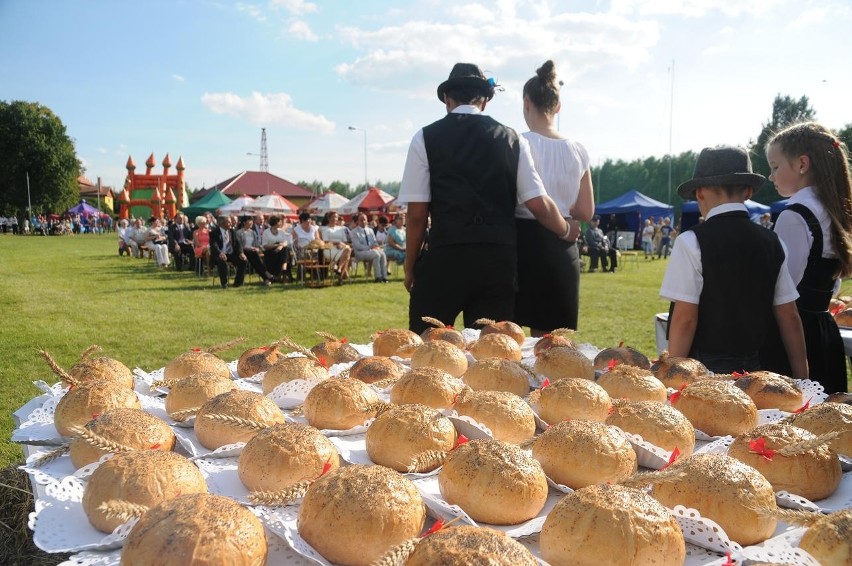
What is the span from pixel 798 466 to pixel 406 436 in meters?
0.97

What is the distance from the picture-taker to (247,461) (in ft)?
4.80

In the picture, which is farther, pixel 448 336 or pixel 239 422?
pixel 448 336

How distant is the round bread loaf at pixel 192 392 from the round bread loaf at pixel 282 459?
1.68 feet

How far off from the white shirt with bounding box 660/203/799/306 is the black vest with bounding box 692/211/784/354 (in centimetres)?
2

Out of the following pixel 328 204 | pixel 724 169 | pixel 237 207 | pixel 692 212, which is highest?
pixel 328 204

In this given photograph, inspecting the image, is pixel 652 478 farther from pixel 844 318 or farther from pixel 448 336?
pixel 844 318

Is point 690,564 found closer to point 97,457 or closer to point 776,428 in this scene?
point 776,428

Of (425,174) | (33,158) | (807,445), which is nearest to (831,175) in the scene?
(425,174)

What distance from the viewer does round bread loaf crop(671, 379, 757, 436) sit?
182 cm

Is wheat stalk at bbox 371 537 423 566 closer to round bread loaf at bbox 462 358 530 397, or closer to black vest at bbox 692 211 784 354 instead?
round bread loaf at bbox 462 358 530 397

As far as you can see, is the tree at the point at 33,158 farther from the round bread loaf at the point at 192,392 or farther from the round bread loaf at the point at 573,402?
the round bread loaf at the point at 573,402

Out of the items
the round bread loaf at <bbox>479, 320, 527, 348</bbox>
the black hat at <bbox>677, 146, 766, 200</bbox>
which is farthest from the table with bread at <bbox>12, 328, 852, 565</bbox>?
the black hat at <bbox>677, 146, 766, 200</bbox>

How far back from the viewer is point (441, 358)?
241cm

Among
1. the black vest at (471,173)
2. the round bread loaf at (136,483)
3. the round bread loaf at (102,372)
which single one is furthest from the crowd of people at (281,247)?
the round bread loaf at (136,483)
